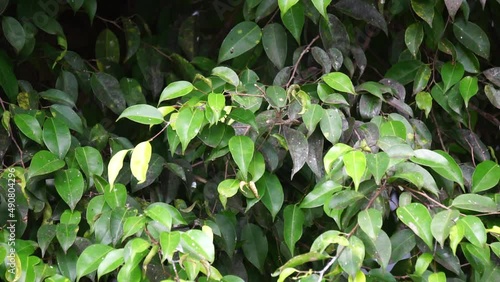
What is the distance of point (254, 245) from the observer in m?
1.34

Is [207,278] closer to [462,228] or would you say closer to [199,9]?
[462,228]

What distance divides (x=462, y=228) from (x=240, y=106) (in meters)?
0.39

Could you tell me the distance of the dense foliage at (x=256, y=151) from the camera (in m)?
1.10

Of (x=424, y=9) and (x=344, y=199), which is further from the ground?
(x=424, y=9)

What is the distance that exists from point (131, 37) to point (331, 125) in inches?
22.6

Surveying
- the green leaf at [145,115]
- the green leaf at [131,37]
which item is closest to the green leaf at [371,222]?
the green leaf at [145,115]

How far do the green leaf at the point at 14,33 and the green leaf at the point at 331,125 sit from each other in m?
0.59

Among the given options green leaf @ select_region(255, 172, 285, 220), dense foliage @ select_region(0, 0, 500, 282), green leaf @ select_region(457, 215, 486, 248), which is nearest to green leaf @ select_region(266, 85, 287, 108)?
dense foliage @ select_region(0, 0, 500, 282)

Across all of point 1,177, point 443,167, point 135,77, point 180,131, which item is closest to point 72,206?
point 1,177

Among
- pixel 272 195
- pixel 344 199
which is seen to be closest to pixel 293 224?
pixel 272 195

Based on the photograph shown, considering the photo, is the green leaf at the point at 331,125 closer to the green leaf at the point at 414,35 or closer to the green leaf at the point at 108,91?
the green leaf at the point at 414,35

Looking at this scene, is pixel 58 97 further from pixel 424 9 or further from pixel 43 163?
pixel 424 9

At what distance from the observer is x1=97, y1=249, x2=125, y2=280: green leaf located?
3.46 ft

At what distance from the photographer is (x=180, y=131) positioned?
43.2 inches
